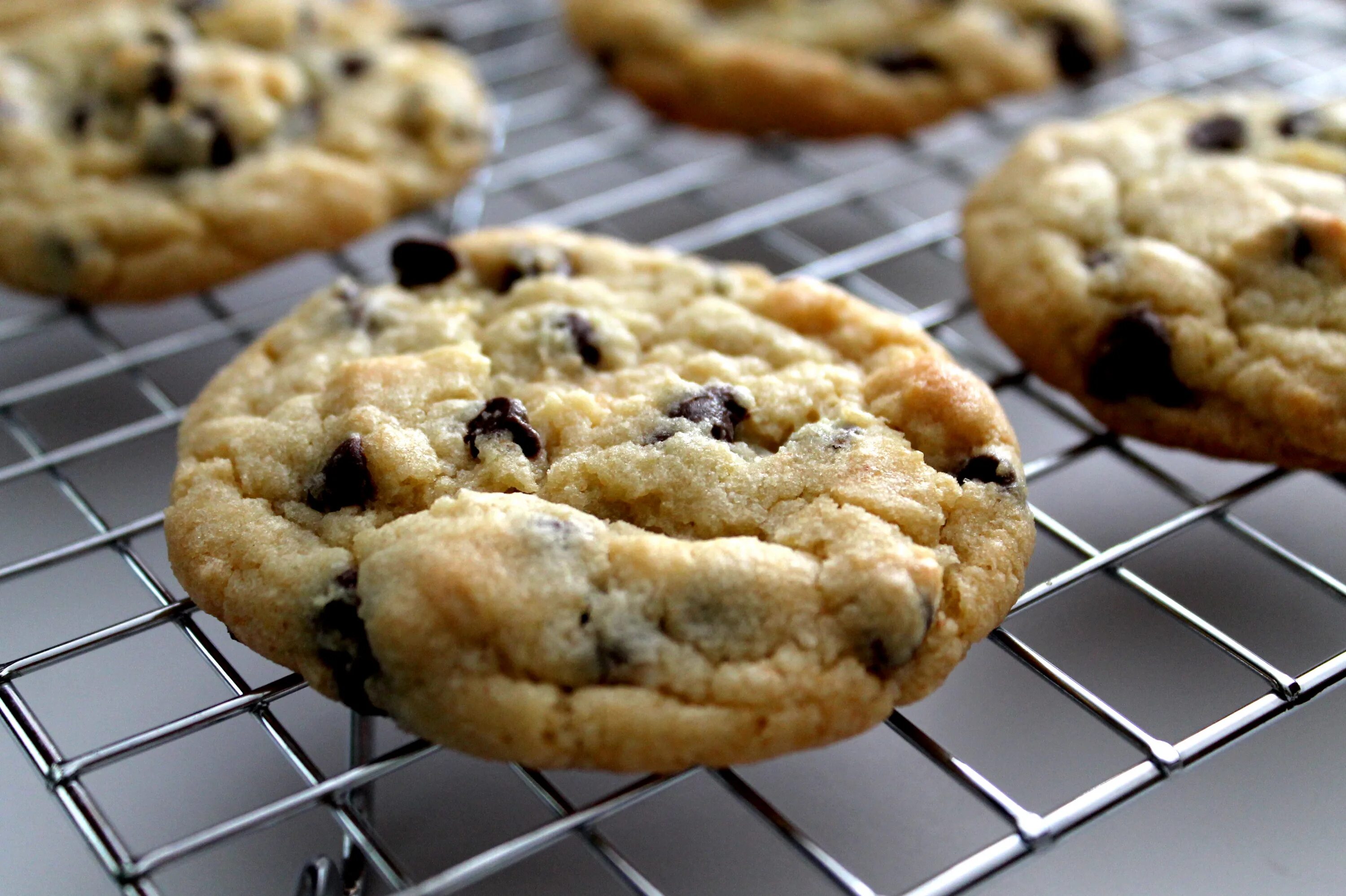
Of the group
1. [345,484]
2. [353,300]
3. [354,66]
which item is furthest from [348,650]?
[354,66]

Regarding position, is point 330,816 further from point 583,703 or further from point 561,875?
point 583,703

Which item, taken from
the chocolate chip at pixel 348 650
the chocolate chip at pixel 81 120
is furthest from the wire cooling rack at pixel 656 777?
the chocolate chip at pixel 81 120

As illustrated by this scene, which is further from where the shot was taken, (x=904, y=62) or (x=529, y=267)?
(x=904, y=62)

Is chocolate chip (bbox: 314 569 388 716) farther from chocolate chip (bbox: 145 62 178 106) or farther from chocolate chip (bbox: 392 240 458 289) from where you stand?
chocolate chip (bbox: 145 62 178 106)

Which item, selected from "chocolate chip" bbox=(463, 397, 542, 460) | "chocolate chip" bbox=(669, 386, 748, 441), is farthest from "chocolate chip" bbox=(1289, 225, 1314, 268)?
"chocolate chip" bbox=(463, 397, 542, 460)

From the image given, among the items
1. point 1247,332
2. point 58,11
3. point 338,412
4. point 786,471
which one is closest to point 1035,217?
point 1247,332

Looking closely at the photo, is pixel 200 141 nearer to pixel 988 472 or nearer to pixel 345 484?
pixel 345 484
